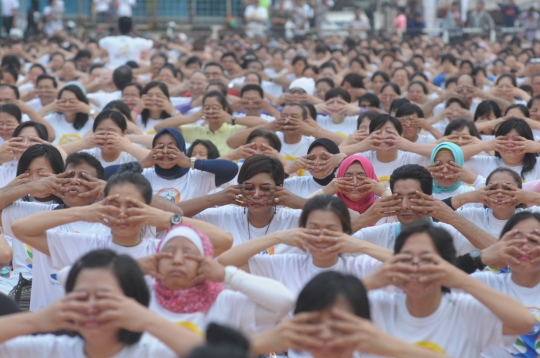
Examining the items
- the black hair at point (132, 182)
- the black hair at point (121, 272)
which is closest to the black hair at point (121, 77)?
the black hair at point (132, 182)

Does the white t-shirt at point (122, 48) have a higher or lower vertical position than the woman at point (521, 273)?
higher

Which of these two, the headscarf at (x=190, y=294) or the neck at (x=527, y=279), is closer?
the headscarf at (x=190, y=294)

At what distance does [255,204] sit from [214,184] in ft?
4.32

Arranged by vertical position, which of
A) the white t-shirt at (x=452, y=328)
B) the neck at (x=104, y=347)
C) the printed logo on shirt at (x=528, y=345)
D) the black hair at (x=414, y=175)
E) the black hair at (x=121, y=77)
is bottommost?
the printed logo on shirt at (x=528, y=345)

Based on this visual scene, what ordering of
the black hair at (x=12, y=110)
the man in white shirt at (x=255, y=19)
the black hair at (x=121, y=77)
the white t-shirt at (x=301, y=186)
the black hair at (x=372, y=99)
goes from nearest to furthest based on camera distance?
the white t-shirt at (x=301, y=186)
the black hair at (x=12, y=110)
the black hair at (x=372, y=99)
the black hair at (x=121, y=77)
the man in white shirt at (x=255, y=19)

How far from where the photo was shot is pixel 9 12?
2414 cm

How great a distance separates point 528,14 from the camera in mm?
24344

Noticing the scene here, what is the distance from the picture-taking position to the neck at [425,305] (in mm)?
4090

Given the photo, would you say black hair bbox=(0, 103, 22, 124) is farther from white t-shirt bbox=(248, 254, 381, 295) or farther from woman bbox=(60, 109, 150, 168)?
white t-shirt bbox=(248, 254, 381, 295)

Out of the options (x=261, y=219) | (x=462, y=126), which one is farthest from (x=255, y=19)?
(x=261, y=219)

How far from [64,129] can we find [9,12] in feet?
52.0

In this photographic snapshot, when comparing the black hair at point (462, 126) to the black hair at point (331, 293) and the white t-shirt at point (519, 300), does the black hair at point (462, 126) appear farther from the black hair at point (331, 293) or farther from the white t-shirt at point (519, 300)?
the black hair at point (331, 293)

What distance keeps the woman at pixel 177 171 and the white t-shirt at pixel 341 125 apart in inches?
127

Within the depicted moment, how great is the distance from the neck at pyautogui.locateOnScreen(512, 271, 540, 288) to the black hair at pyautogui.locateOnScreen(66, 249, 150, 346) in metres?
1.93
